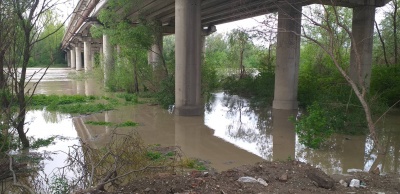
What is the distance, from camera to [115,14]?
59.9ft

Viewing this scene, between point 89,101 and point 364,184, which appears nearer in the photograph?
point 364,184

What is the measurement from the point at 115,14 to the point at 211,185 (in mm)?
14974

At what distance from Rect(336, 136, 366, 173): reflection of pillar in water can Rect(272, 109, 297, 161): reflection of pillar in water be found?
1.21 meters

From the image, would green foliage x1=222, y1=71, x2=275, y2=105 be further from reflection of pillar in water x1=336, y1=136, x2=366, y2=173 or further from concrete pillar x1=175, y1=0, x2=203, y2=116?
reflection of pillar in water x1=336, y1=136, x2=366, y2=173

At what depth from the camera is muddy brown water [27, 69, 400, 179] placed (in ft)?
26.4

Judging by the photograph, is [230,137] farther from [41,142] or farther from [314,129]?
[41,142]

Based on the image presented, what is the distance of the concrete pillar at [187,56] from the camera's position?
1328 centimetres

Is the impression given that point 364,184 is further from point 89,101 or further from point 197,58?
point 89,101

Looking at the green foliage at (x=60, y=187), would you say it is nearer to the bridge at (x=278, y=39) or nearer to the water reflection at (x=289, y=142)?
the water reflection at (x=289, y=142)

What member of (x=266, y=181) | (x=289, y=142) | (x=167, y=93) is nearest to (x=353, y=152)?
(x=289, y=142)

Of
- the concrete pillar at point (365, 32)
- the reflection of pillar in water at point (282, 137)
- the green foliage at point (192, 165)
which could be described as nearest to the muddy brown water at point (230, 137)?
the reflection of pillar in water at point (282, 137)

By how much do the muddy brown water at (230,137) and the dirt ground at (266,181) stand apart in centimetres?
116

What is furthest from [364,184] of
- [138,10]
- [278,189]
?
[138,10]

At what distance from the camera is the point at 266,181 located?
5.61m
